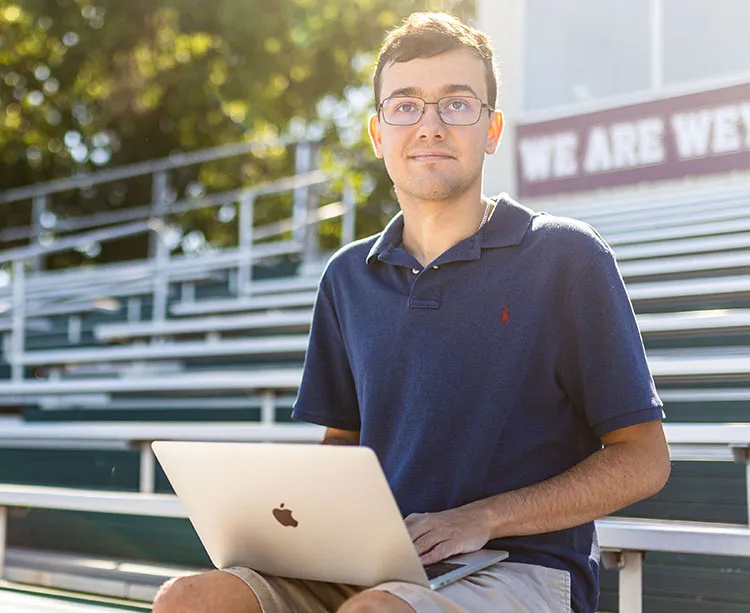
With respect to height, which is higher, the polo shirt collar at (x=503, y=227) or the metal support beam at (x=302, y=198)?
the polo shirt collar at (x=503, y=227)

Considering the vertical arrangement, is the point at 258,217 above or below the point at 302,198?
below

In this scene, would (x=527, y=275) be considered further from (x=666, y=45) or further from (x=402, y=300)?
(x=666, y=45)

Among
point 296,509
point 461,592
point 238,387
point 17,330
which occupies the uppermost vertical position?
point 296,509

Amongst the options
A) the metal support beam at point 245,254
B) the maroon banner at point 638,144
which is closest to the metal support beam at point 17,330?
the metal support beam at point 245,254

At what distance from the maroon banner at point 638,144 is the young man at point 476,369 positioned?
3990 mm

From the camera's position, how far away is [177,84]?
1134 centimetres

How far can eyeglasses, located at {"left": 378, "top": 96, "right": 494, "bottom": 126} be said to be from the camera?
1.76m

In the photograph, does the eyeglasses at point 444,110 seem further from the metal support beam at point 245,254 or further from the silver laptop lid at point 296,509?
the metal support beam at point 245,254

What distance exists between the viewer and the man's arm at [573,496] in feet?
4.91

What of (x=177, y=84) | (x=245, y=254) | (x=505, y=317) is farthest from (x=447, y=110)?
(x=177, y=84)

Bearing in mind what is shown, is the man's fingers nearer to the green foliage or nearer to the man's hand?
the man's hand

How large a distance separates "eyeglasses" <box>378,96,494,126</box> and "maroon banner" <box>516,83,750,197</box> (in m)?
4.01

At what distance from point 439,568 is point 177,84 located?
1046cm

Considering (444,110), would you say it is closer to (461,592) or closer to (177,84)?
(461,592)
